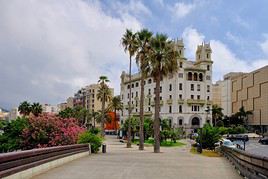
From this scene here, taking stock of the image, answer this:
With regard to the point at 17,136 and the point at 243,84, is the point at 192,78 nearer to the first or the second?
the point at 243,84

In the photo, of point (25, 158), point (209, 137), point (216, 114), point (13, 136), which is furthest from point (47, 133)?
point (216, 114)

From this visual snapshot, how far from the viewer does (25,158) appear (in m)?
11.9

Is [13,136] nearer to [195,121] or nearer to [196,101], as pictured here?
[196,101]

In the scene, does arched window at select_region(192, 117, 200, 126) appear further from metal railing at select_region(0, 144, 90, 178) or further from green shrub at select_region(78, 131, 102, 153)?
metal railing at select_region(0, 144, 90, 178)

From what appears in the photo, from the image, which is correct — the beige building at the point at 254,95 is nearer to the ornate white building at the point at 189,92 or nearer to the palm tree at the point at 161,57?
the ornate white building at the point at 189,92

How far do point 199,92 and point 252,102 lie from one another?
99.6 ft

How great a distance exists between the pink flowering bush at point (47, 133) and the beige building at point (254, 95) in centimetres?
9933

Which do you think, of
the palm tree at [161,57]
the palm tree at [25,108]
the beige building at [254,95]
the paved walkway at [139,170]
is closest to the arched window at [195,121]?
the beige building at [254,95]

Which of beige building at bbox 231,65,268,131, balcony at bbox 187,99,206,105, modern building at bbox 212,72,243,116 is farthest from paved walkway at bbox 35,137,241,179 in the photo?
modern building at bbox 212,72,243,116

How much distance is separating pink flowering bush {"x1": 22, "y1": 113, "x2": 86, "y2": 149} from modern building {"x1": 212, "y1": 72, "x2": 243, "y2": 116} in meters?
129

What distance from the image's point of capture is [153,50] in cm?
3750

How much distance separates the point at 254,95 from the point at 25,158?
415 feet

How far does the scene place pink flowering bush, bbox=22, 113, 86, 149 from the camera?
1272 inches

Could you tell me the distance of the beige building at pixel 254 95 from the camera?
12238 centimetres
